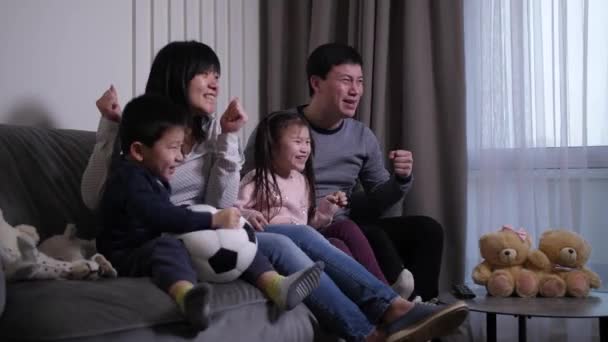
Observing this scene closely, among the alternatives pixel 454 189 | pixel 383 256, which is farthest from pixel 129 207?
pixel 454 189

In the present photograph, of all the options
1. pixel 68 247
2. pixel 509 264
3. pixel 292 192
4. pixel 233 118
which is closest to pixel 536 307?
pixel 509 264

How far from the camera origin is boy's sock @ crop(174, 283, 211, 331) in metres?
1.29

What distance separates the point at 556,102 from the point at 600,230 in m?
0.54

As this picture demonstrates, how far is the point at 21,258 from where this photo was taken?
54.9 inches

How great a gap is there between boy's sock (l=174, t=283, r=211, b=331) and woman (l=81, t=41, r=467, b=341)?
43cm

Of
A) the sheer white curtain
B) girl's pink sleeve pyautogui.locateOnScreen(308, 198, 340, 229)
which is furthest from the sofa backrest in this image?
the sheer white curtain

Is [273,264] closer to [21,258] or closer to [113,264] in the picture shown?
[113,264]

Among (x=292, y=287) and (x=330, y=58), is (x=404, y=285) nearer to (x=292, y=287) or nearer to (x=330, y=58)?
(x=292, y=287)

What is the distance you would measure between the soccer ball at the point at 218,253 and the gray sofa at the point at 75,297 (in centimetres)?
4

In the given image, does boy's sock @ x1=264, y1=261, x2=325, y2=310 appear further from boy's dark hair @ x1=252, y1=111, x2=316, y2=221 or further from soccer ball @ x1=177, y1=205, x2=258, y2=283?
boy's dark hair @ x1=252, y1=111, x2=316, y2=221

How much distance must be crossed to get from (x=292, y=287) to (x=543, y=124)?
5.46ft

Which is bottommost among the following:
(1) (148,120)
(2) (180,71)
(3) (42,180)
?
(3) (42,180)

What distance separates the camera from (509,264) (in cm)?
230

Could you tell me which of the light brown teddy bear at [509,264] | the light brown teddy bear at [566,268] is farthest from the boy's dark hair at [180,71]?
the light brown teddy bear at [566,268]
